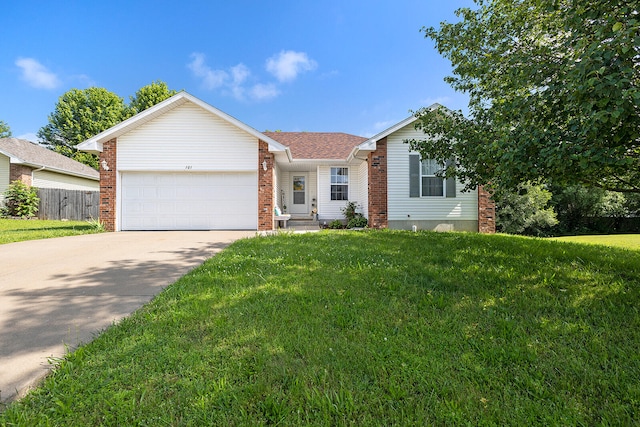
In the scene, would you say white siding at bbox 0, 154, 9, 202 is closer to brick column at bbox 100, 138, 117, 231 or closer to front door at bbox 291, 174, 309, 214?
brick column at bbox 100, 138, 117, 231

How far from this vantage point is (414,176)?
11.1 meters

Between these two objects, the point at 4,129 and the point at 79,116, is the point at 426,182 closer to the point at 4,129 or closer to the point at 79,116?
the point at 79,116

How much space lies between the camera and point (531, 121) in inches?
169

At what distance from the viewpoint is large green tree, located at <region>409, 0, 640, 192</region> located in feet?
9.22

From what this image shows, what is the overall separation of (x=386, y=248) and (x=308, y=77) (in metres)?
15.7

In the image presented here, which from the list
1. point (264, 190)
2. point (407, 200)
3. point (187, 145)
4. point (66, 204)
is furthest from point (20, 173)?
point (407, 200)

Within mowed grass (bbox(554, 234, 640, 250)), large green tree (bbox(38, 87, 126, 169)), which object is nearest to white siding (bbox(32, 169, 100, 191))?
large green tree (bbox(38, 87, 126, 169))

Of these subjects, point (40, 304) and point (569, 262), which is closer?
point (40, 304)

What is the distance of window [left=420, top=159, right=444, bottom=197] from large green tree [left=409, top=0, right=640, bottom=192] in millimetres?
4176

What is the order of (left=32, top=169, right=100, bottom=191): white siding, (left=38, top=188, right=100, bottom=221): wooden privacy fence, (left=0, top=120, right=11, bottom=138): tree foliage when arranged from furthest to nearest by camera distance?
(left=0, top=120, right=11, bottom=138): tree foliage < (left=32, top=169, right=100, bottom=191): white siding < (left=38, top=188, right=100, bottom=221): wooden privacy fence

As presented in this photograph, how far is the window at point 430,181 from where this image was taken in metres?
11.1

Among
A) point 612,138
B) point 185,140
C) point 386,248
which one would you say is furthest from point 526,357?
point 185,140

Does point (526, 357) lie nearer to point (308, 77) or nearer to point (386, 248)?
point (386, 248)

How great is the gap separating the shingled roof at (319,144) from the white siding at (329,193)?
2.38 feet
